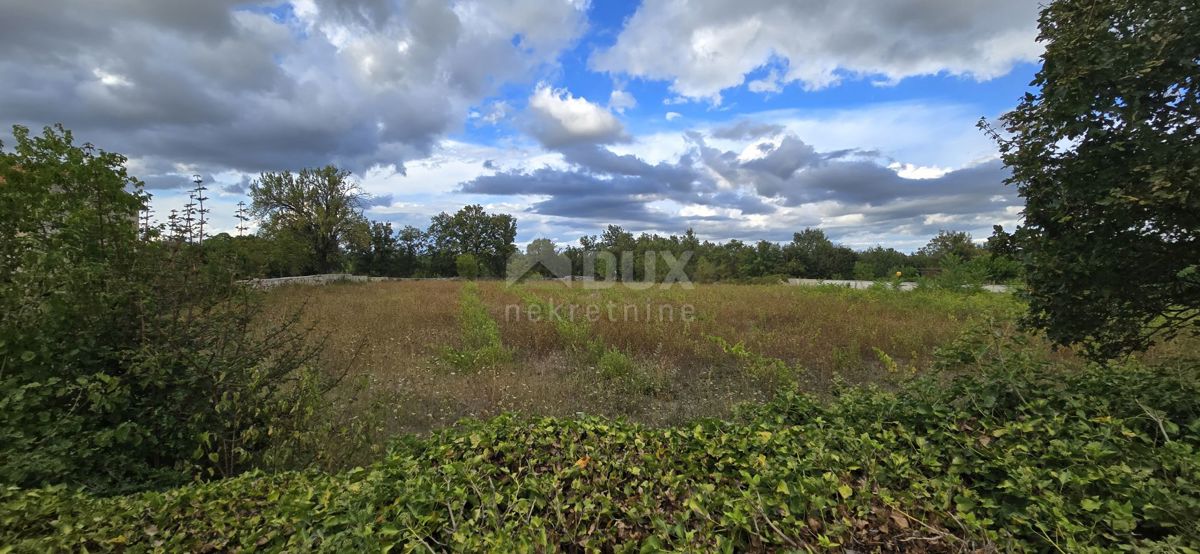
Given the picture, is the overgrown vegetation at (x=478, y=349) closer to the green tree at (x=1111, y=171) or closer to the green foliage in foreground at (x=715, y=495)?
the green foliage in foreground at (x=715, y=495)

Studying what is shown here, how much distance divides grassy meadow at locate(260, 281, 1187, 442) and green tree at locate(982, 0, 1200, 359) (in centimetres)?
54

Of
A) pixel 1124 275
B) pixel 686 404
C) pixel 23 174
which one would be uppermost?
pixel 23 174

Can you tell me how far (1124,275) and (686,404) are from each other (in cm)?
328

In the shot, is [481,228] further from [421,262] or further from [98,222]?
[98,222]

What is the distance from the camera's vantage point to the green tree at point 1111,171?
246 cm

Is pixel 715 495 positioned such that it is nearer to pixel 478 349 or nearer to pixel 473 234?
pixel 478 349

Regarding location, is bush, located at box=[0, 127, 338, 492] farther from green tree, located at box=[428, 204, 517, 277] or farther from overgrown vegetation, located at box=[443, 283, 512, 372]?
green tree, located at box=[428, 204, 517, 277]

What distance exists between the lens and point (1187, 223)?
2.51m

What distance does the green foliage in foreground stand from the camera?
1621 mm

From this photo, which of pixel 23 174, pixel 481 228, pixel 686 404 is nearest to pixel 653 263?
pixel 686 404

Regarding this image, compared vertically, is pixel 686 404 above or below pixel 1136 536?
below

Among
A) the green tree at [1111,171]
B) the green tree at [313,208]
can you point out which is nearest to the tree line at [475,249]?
the green tree at [313,208]

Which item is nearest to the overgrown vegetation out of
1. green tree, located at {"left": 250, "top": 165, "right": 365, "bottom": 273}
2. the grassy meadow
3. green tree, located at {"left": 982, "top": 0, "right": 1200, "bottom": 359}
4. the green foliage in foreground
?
the grassy meadow

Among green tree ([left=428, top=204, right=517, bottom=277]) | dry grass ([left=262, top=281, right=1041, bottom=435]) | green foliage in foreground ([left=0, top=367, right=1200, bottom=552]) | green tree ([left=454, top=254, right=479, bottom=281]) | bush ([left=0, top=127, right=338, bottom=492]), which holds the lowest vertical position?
dry grass ([left=262, top=281, right=1041, bottom=435])
